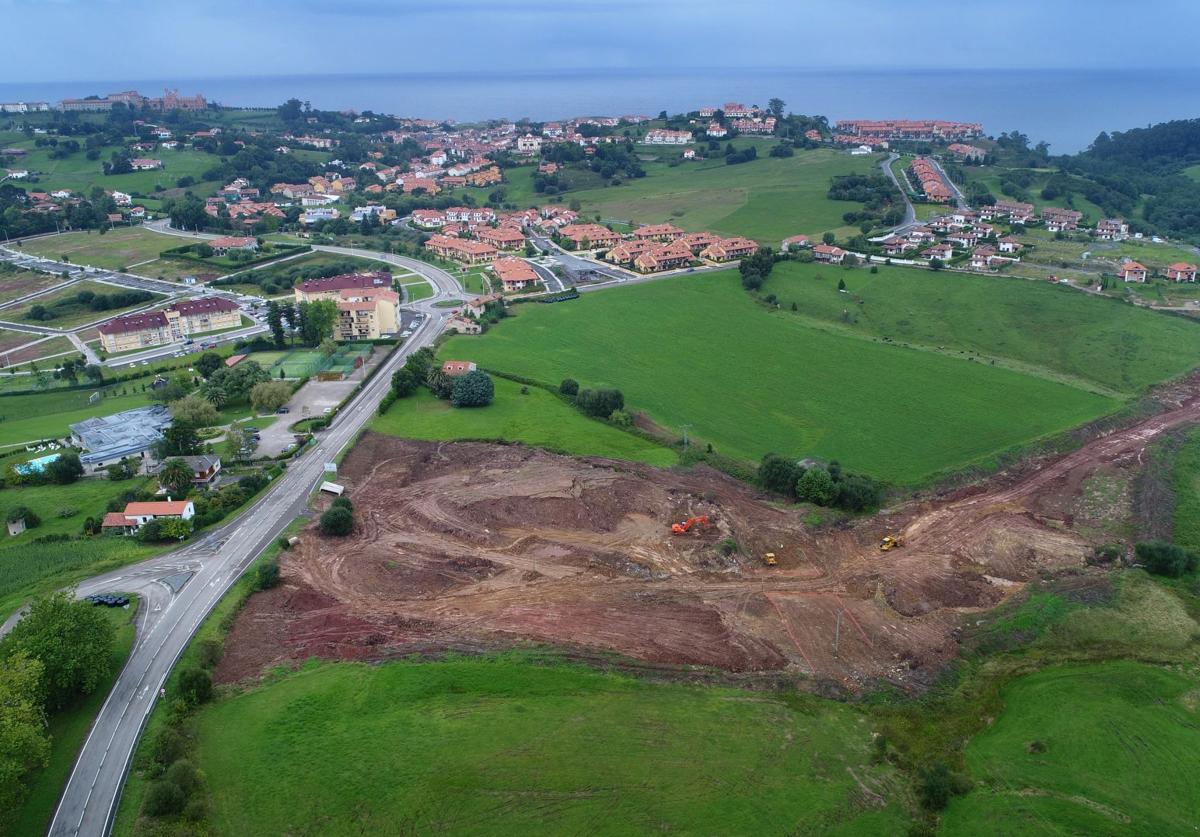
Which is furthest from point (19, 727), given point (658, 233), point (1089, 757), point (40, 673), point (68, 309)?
point (658, 233)

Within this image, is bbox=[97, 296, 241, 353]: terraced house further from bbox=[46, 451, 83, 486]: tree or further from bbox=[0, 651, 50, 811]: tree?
bbox=[0, 651, 50, 811]: tree

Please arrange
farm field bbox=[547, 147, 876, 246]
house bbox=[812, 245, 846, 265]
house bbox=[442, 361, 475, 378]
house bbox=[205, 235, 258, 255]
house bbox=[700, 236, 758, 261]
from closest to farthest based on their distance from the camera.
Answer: house bbox=[442, 361, 475, 378]
house bbox=[812, 245, 846, 265]
house bbox=[700, 236, 758, 261]
house bbox=[205, 235, 258, 255]
farm field bbox=[547, 147, 876, 246]

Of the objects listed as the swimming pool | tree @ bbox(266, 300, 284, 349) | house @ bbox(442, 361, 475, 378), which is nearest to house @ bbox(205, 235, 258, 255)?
tree @ bbox(266, 300, 284, 349)

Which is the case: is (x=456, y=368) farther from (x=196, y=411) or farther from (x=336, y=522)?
(x=336, y=522)

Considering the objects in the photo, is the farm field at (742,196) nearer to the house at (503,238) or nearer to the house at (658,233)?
the house at (658,233)

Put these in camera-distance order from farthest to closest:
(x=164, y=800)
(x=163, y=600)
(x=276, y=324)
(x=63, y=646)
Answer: (x=276, y=324), (x=163, y=600), (x=63, y=646), (x=164, y=800)

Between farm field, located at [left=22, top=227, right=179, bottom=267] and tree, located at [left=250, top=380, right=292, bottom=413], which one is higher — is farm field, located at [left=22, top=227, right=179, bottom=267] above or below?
above

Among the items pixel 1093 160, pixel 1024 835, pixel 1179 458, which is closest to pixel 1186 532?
pixel 1179 458
